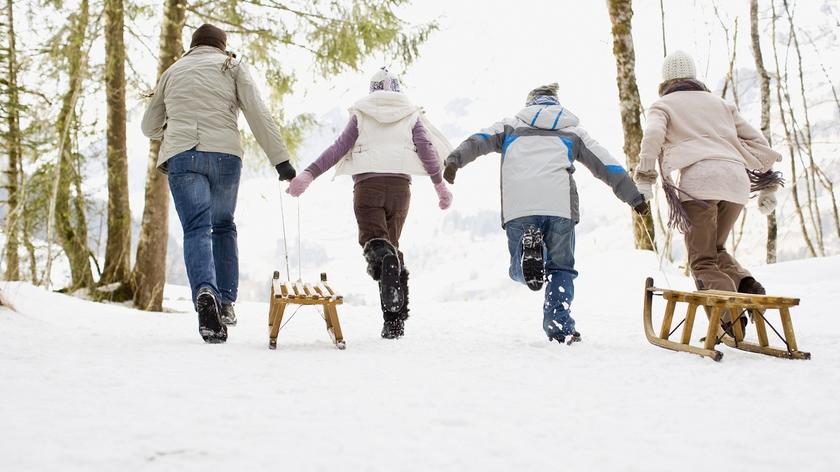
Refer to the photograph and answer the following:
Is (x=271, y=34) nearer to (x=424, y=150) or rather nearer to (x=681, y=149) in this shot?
(x=424, y=150)

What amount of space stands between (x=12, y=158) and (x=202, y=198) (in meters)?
8.35

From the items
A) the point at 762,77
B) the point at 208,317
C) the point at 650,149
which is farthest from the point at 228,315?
the point at 762,77

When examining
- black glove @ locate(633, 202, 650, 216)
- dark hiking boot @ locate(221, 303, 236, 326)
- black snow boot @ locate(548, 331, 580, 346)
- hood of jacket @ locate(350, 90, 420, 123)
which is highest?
hood of jacket @ locate(350, 90, 420, 123)

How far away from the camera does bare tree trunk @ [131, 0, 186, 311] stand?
7.07 m

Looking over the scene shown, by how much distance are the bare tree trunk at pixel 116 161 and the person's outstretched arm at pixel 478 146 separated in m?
5.07

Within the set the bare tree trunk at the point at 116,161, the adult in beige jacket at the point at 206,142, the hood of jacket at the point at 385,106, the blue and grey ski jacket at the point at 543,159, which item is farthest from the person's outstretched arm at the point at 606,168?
the bare tree trunk at the point at 116,161

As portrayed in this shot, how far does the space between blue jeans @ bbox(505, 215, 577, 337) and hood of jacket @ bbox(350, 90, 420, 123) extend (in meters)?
0.96

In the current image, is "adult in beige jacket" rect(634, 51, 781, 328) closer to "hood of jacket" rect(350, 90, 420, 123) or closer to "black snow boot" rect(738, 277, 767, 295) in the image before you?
"black snow boot" rect(738, 277, 767, 295)

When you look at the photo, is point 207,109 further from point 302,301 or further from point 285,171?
point 302,301

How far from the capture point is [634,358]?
319cm

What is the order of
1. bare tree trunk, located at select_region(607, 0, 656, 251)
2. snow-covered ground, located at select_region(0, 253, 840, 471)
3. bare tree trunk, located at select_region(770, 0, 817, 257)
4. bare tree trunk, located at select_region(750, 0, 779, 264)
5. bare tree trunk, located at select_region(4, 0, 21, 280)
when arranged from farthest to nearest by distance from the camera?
bare tree trunk, located at select_region(770, 0, 817, 257), bare tree trunk, located at select_region(750, 0, 779, 264), bare tree trunk, located at select_region(607, 0, 656, 251), bare tree trunk, located at select_region(4, 0, 21, 280), snow-covered ground, located at select_region(0, 253, 840, 471)

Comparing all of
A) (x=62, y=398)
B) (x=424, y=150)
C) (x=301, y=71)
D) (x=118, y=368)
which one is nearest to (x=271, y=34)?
(x=301, y=71)

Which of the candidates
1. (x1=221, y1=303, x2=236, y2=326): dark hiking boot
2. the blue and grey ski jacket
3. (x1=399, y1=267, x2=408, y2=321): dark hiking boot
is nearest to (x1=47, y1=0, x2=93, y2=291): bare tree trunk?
(x1=221, y1=303, x2=236, y2=326): dark hiking boot

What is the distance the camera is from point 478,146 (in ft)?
12.6
